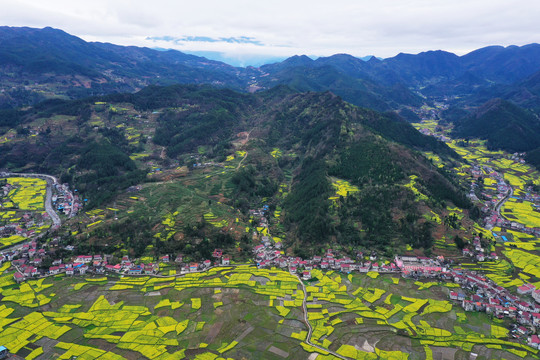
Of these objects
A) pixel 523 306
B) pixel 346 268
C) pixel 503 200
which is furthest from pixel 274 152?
pixel 523 306

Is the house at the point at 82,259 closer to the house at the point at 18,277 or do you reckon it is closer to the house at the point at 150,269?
the house at the point at 18,277

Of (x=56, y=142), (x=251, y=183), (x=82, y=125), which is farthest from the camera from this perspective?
(x=82, y=125)

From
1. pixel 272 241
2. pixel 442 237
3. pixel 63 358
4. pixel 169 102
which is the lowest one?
pixel 63 358

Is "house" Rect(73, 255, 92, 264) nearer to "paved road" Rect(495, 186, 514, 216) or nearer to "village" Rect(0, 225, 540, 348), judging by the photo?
"village" Rect(0, 225, 540, 348)

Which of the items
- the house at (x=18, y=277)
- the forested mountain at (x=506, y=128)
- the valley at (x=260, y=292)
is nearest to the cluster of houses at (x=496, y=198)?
the valley at (x=260, y=292)

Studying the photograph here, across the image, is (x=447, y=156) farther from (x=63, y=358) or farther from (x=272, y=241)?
(x=63, y=358)

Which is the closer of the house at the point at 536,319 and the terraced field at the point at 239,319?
the terraced field at the point at 239,319

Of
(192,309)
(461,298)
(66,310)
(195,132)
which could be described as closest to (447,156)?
(461,298)

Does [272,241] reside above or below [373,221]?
below
